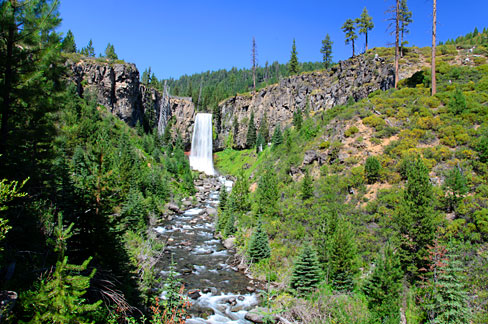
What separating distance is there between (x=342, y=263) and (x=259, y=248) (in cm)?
724

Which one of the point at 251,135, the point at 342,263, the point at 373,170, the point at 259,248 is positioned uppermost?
the point at 251,135

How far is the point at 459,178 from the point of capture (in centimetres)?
1620

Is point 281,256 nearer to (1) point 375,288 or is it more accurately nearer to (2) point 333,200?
(2) point 333,200

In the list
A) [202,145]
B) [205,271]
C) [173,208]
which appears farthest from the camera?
[202,145]

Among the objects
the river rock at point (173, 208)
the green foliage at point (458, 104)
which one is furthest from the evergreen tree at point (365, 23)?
the river rock at point (173, 208)

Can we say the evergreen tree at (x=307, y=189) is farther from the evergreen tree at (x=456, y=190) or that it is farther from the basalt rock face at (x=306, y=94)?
the basalt rock face at (x=306, y=94)

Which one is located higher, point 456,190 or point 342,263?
point 456,190

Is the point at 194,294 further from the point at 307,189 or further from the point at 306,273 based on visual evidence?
the point at 307,189

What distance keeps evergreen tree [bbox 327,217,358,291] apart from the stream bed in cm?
500

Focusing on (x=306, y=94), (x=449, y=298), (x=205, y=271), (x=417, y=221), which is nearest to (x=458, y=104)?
(x=417, y=221)

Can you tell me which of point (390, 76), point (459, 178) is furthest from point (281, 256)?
point (390, 76)

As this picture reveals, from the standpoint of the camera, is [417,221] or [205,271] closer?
[417,221]

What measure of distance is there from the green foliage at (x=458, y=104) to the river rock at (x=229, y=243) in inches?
933

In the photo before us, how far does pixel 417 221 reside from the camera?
13141mm
